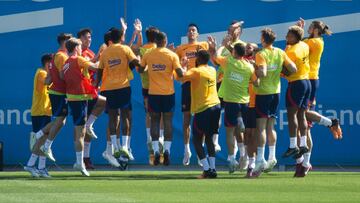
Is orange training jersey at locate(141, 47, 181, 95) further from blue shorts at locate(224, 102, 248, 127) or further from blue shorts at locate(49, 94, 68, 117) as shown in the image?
blue shorts at locate(49, 94, 68, 117)

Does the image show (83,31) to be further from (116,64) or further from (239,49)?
(239,49)

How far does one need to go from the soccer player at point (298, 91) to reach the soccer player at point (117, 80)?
2.64 m

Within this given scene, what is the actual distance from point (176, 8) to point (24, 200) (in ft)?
26.3

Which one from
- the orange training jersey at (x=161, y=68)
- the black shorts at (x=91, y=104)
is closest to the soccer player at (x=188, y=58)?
the orange training jersey at (x=161, y=68)

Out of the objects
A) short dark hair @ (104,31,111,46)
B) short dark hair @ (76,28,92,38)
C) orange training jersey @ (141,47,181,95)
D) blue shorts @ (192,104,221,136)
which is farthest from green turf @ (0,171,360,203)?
short dark hair @ (76,28,92,38)

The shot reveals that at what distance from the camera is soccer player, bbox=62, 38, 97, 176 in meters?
19.1

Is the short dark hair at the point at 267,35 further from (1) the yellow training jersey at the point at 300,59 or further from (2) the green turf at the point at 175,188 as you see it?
(2) the green turf at the point at 175,188

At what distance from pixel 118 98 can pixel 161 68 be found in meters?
0.91

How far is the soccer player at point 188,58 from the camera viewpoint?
20672mm

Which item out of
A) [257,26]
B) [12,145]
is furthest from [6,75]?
[257,26]

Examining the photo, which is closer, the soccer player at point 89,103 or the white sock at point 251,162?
the white sock at point 251,162

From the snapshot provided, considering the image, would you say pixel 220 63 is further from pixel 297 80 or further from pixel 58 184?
pixel 58 184

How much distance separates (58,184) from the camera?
1755 centimetres

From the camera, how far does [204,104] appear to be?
18.6m
